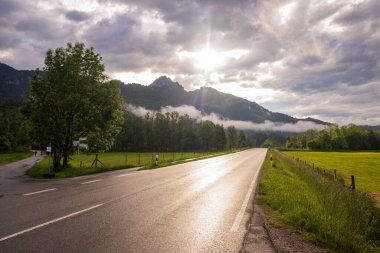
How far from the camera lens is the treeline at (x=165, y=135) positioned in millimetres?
135750

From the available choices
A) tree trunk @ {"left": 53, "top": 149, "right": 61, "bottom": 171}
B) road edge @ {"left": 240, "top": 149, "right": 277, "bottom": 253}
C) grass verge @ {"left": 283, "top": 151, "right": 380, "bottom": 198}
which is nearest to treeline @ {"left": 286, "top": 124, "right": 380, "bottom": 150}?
grass verge @ {"left": 283, "top": 151, "right": 380, "bottom": 198}

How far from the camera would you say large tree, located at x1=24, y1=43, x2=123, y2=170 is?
86.0 feet

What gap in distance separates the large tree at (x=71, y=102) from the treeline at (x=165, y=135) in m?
97.4

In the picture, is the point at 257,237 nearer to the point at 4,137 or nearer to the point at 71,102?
the point at 71,102

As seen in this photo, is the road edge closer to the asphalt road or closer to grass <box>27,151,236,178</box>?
the asphalt road

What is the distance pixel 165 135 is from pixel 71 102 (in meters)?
117

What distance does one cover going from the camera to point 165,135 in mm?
143000

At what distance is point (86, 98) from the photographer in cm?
2730

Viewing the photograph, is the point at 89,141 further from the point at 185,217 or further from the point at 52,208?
the point at 185,217

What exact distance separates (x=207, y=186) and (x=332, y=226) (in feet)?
27.7

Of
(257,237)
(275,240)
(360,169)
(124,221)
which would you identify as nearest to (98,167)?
(124,221)

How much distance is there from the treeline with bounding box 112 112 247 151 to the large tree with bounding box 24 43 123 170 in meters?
A: 97.4

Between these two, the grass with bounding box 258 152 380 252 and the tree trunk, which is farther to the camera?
the tree trunk

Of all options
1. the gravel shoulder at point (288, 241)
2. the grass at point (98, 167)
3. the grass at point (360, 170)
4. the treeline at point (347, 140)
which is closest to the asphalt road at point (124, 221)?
the gravel shoulder at point (288, 241)
